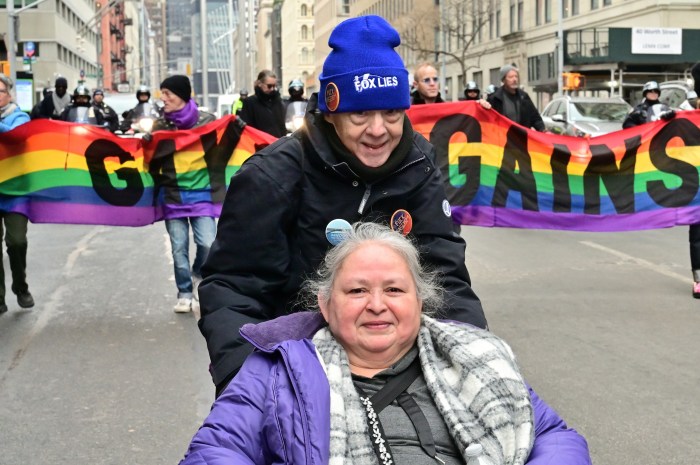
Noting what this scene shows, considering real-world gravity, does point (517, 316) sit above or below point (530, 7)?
below

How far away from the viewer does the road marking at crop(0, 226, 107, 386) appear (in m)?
7.82

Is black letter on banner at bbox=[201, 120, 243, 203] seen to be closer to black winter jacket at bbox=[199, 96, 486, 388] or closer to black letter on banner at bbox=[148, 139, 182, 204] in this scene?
black letter on banner at bbox=[148, 139, 182, 204]

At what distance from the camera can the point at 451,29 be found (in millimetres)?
65750

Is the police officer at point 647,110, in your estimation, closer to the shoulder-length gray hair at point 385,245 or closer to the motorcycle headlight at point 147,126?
the motorcycle headlight at point 147,126

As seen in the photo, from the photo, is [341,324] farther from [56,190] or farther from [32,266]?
[32,266]

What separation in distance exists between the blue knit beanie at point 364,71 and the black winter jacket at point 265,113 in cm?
1292

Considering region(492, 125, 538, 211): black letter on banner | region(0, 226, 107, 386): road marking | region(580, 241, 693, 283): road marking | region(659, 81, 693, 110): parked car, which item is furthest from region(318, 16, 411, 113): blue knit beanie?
region(659, 81, 693, 110): parked car

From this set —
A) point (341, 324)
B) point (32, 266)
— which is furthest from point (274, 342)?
point (32, 266)

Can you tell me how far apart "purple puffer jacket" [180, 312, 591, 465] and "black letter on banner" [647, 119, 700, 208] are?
7.76 meters

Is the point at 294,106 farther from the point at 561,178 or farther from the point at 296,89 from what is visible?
the point at 561,178

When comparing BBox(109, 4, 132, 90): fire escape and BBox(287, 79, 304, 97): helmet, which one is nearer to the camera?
BBox(287, 79, 304, 97): helmet

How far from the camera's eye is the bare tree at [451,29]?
6731cm

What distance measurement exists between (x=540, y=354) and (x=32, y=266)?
6.74 metres

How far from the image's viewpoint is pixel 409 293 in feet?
10.3
